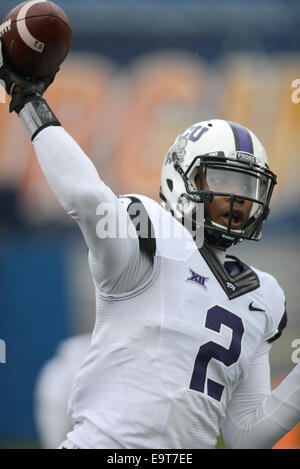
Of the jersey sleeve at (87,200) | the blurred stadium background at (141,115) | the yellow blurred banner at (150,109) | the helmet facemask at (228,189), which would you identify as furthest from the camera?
the yellow blurred banner at (150,109)

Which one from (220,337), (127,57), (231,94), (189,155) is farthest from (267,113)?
(220,337)

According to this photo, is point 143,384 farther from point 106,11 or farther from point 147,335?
point 106,11

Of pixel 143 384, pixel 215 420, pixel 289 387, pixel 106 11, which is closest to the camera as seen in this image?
pixel 143 384

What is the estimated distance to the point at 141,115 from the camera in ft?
19.7

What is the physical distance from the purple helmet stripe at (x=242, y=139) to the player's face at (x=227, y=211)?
17 centimetres

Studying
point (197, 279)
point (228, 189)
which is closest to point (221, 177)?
point (228, 189)

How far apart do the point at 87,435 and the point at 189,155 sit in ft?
2.98

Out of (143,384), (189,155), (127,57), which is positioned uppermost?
(127,57)

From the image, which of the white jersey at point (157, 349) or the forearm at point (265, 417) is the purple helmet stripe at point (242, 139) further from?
the forearm at point (265, 417)

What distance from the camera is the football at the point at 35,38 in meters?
1.88

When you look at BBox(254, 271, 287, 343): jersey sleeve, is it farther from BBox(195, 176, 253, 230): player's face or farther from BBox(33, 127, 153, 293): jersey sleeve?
BBox(33, 127, 153, 293): jersey sleeve

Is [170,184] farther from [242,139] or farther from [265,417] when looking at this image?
[265,417]

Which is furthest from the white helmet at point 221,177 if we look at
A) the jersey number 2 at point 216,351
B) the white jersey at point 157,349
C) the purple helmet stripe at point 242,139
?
the jersey number 2 at point 216,351

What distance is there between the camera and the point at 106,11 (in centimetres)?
588
